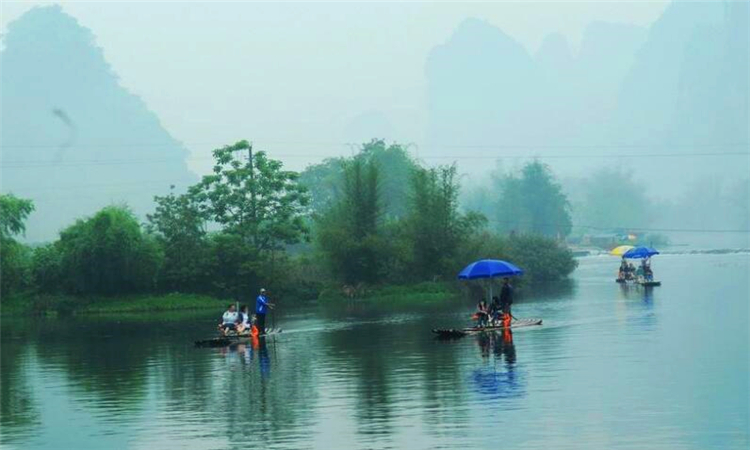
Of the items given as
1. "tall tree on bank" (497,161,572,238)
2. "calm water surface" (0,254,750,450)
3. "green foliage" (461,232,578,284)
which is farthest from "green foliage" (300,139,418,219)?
"calm water surface" (0,254,750,450)

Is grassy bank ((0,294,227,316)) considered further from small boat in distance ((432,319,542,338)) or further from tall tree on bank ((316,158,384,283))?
small boat in distance ((432,319,542,338))

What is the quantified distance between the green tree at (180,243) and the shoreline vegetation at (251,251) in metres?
0.06

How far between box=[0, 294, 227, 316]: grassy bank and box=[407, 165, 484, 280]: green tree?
1479cm

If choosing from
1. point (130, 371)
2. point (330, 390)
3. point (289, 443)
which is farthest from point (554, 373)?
point (130, 371)

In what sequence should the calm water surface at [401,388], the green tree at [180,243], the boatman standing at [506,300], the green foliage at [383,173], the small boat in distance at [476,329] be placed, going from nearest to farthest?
the calm water surface at [401,388], the small boat in distance at [476,329], the boatman standing at [506,300], the green tree at [180,243], the green foliage at [383,173]

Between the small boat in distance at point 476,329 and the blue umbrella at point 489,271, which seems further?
the blue umbrella at point 489,271

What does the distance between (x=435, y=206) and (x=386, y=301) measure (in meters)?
14.4

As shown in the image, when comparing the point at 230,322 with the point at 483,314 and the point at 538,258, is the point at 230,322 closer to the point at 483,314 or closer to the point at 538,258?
the point at 483,314

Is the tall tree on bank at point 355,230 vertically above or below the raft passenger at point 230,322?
above

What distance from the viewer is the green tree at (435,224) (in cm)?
8938

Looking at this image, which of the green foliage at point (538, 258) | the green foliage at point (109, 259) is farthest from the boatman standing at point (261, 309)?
the green foliage at point (538, 258)

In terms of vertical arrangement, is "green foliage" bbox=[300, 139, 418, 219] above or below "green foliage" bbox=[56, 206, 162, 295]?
above

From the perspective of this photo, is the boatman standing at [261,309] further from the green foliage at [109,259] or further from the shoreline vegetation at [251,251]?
the green foliage at [109,259]

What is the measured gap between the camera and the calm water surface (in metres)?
21.1
